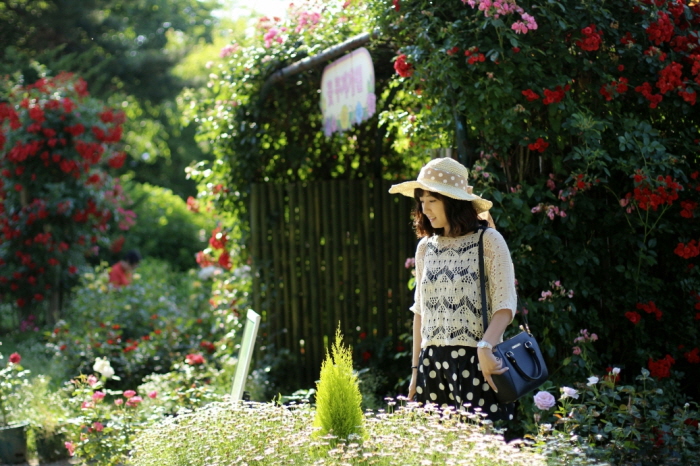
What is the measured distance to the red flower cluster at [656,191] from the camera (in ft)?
13.7

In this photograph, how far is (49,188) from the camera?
961 centimetres

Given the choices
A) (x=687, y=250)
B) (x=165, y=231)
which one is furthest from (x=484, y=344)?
(x=165, y=231)

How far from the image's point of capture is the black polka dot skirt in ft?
10.7

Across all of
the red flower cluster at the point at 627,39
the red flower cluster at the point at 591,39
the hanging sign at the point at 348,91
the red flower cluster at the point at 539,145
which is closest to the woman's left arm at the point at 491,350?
the red flower cluster at the point at 539,145

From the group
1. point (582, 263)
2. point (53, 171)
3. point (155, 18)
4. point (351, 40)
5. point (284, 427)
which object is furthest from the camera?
point (155, 18)

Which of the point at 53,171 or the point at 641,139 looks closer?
the point at 641,139

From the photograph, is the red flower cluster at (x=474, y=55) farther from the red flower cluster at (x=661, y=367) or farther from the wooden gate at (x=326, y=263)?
the wooden gate at (x=326, y=263)

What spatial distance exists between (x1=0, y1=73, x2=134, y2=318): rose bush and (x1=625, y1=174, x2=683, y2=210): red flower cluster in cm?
701

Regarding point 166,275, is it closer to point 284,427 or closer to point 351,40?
point 351,40

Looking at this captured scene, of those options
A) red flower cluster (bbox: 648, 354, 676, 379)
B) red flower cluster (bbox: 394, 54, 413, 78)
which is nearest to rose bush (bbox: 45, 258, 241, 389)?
red flower cluster (bbox: 394, 54, 413, 78)

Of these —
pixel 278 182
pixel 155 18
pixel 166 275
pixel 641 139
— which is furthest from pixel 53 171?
pixel 155 18

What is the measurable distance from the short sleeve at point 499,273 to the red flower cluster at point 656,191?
131 cm

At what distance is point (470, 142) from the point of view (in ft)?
14.6

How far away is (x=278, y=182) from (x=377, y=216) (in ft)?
2.79
